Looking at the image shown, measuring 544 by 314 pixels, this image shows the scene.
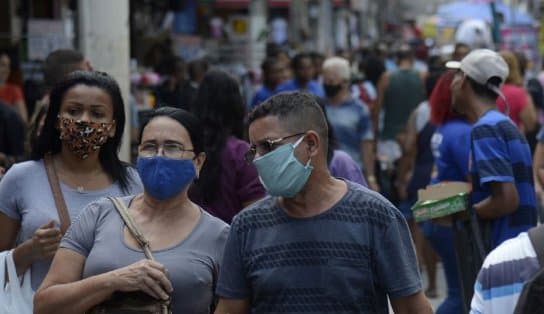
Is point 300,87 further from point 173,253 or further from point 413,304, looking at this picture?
point 413,304

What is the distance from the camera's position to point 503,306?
3592mm

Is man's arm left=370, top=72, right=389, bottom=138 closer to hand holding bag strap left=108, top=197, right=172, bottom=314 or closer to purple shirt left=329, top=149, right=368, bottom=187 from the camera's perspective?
purple shirt left=329, top=149, right=368, bottom=187

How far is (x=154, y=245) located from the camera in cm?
450

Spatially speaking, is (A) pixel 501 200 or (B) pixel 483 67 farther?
(B) pixel 483 67

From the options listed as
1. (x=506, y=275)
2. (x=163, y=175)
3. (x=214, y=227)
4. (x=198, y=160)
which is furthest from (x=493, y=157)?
(x=506, y=275)

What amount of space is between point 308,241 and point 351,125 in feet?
21.8

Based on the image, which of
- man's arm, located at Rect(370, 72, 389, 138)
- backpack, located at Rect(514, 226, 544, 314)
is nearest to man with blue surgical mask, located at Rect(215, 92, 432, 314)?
backpack, located at Rect(514, 226, 544, 314)

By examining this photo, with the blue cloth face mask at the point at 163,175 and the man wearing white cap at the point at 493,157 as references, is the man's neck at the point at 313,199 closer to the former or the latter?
the blue cloth face mask at the point at 163,175

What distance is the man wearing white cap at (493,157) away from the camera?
21.3 ft

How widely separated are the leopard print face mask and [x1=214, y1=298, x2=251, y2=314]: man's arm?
139 centimetres

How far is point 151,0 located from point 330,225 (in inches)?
655

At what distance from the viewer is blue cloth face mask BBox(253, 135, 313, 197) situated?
158 inches

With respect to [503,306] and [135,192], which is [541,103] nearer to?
[135,192]

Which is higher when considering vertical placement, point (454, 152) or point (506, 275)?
point (506, 275)
